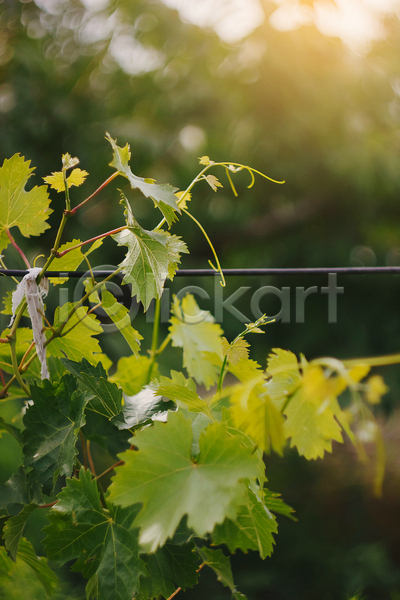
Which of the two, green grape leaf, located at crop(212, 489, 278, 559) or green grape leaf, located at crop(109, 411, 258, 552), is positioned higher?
green grape leaf, located at crop(109, 411, 258, 552)

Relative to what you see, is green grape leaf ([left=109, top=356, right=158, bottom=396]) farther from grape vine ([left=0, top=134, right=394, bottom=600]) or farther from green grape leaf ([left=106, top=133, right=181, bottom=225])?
green grape leaf ([left=106, top=133, right=181, bottom=225])

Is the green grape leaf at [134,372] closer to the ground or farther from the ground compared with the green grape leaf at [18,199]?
closer to the ground

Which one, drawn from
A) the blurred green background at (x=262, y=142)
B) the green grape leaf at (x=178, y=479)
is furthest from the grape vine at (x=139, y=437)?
the blurred green background at (x=262, y=142)

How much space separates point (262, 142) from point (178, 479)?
84.8 inches

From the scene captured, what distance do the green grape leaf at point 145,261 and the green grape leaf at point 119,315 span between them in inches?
1.4

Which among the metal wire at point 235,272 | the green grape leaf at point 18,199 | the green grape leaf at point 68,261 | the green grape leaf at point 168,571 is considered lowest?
the green grape leaf at point 168,571

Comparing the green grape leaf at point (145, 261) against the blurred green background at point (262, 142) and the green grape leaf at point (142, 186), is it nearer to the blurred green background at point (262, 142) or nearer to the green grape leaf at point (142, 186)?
the green grape leaf at point (142, 186)

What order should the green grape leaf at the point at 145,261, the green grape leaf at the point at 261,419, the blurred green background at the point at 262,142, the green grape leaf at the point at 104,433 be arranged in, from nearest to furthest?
the green grape leaf at the point at 261,419
the green grape leaf at the point at 145,261
the green grape leaf at the point at 104,433
the blurred green background at the point at 262,142

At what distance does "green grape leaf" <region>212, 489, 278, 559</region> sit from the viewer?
30cm

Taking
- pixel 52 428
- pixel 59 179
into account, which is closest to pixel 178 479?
pixel 52 428

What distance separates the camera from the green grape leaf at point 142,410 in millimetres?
281

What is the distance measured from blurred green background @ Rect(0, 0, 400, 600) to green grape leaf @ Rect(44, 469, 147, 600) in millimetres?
1595

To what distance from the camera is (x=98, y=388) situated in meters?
0.29

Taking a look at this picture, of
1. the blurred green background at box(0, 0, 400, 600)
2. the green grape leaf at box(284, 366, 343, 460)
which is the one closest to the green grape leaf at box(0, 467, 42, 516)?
the green grape leaf at box(284, 366, 343, 460)
